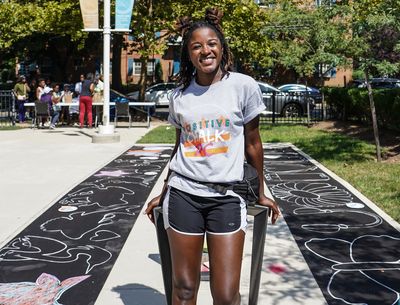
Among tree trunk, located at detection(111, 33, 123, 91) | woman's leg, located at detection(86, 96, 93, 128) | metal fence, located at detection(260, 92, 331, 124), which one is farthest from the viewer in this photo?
tree trunk, located at detection(111, 33, 123, 91)

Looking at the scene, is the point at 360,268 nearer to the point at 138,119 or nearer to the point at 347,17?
the point at 347,17

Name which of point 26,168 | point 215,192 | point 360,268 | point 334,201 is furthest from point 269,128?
point 215,192

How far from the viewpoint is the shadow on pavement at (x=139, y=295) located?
4.12 metres

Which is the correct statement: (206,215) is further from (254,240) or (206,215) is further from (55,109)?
(55,109)

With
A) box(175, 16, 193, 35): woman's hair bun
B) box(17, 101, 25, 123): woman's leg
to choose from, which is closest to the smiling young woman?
box(175, 16, 193, 35): woman's hair bun

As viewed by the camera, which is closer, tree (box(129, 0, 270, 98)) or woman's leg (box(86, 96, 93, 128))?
woman's leg (box(86, 96, 93, 128))

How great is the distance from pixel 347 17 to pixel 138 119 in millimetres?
11712

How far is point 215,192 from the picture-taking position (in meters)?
2.89

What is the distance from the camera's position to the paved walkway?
4258 mm

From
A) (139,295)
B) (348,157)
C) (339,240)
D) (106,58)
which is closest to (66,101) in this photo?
(106,58)

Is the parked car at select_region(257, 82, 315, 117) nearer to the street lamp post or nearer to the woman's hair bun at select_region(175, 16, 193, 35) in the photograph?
the street lamp post

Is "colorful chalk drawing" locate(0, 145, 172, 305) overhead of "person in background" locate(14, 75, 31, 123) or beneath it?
beneath

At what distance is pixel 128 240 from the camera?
571 cm

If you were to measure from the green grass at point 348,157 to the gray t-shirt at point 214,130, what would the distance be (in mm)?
3980
